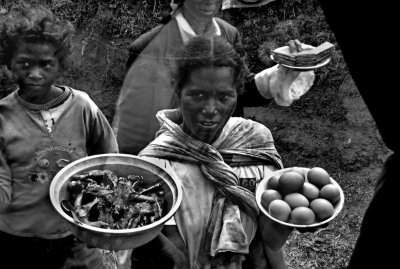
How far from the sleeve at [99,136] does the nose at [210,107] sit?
50 cm

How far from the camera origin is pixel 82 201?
6.91 ft

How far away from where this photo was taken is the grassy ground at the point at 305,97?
5.12 metres

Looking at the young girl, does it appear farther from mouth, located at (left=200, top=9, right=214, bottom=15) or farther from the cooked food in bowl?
mouth, located at (left=200, top=9, right=214, bottom=15)

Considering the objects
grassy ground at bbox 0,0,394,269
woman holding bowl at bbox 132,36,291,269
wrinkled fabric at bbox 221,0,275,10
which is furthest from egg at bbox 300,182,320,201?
wrinkled fabric at bbox 221,0,275,10

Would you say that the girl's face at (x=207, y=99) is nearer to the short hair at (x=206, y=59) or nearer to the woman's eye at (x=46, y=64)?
the short hair at (x=206, y=59)

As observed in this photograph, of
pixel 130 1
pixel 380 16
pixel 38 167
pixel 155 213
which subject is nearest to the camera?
pixel 380 16

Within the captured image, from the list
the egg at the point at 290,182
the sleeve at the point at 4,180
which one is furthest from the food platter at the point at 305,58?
the sleeve at the point at 4,180

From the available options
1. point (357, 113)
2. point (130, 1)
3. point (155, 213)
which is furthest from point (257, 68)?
point (155, 213)

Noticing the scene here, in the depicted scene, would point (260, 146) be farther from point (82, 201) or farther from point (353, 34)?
point (353, 34)

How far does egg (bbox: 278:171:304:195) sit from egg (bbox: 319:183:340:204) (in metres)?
0.08

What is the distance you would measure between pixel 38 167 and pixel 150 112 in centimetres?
87

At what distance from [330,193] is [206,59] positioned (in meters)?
0.66

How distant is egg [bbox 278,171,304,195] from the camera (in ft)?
7.11

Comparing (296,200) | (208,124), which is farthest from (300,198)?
(208,124)
